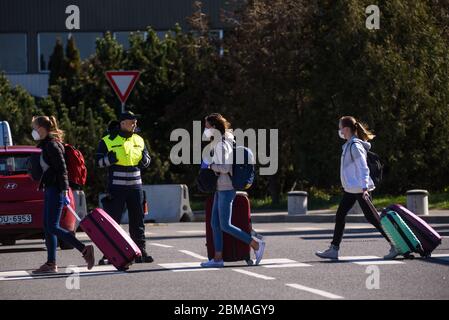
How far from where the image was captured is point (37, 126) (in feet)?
46.8

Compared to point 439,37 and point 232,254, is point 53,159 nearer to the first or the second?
point 232,254

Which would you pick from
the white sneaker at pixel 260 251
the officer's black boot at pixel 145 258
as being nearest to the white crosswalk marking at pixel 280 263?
the white sneaker at pixel 260 251

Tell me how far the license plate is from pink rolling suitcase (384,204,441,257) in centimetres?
523

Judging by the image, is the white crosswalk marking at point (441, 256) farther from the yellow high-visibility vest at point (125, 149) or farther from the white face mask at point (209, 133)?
the yellow high-visibility vest at point (125, 149)

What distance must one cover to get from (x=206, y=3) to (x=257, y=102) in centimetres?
2260

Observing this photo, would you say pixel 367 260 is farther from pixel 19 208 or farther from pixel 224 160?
pixel 19 208

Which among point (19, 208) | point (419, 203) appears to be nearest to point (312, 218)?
point (419, 203)

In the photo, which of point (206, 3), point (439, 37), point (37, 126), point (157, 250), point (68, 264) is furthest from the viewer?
point (206, 3)

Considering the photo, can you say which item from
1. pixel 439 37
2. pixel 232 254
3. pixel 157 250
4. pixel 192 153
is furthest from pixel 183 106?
pixel 232 254

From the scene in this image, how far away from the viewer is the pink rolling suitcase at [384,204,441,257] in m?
15.2

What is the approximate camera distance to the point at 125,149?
15.1 meters

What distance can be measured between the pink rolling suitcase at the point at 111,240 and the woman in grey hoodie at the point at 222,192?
974 millimetres

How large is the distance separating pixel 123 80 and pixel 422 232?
10.6 m

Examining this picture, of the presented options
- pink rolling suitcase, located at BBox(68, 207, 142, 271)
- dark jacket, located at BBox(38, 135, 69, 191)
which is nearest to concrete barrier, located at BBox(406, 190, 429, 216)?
pink rolling suitcase, located at BBox(68, 207, 142, 271)
